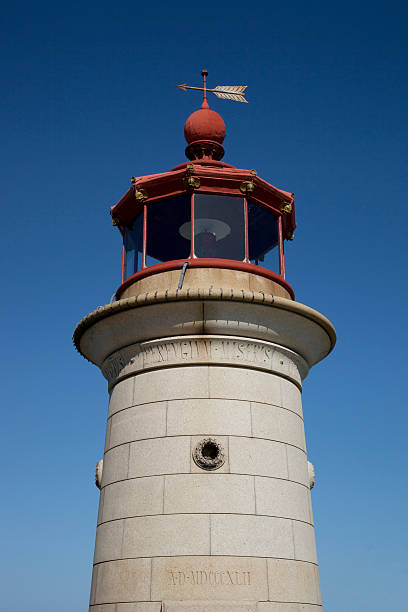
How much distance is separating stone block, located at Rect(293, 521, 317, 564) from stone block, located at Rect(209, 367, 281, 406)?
6.90 ft

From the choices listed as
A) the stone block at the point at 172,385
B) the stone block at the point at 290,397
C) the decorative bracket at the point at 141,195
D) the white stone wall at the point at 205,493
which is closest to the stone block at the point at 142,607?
the white stone wall at the point at 205,493

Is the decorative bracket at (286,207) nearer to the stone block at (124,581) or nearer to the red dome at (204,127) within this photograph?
the red dome at (204,127)

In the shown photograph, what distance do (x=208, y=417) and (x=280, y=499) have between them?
5.87 feet

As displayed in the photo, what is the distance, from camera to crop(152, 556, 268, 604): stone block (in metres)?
9.30

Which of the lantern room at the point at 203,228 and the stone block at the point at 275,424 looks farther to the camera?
the lantern room at the point at 203,228

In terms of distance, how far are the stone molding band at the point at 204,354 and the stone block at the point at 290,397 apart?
141 millimetres

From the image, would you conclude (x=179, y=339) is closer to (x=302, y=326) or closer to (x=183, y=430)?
(x=183, y=430)

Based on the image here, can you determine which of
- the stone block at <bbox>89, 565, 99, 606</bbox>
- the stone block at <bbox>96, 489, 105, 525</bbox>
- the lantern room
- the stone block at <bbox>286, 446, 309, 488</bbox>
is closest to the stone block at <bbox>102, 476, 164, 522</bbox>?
the stone block at <bbox>96, 489, 105, 525</bbox>

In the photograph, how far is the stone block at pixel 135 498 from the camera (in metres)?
10.1

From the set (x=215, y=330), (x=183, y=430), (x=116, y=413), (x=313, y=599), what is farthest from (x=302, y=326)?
(x=313, y=599)

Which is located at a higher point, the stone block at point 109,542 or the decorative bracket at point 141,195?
the decorative bracket at point 141,195

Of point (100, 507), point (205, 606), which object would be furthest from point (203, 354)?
point (205, 606)

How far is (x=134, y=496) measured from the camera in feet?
33.9

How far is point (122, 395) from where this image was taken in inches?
453
